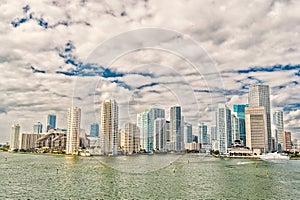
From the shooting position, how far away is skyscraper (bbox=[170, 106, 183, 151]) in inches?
800

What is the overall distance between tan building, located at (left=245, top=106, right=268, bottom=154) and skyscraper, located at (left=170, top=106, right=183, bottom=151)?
513 feet

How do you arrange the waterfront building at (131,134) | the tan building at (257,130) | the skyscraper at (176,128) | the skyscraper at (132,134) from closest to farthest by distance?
the skyscraper at (176,128) < the skyscraper at (132,134) < the waterfront building at (131,134) < the tan building at (257,130)

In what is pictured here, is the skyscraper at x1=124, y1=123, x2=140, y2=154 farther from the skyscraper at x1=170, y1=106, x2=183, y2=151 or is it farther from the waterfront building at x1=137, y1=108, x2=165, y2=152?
the skyscraper at x1=170, y1=106, x2=183, y2=151

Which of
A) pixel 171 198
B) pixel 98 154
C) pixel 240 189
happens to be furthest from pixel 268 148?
pixel 171 198

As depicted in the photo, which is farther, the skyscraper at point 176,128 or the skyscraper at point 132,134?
the skyscraper at point 132,134

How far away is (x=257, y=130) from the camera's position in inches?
6713

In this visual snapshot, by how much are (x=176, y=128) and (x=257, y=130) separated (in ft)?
533

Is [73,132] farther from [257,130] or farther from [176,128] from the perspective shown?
[176,128]

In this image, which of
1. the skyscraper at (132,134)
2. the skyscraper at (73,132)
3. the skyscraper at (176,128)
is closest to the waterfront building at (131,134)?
the skyscraper at (132,134)

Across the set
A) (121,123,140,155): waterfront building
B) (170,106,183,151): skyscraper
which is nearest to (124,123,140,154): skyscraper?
(121,123,140,155): waterfront building

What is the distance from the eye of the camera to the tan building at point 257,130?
168375 millimetres

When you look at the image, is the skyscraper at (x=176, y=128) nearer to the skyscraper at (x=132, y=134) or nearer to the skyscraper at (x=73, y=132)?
the skyscraper at (x=132, y=134)

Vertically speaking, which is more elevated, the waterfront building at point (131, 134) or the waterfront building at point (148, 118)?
the waterfront building at point (148, 118)

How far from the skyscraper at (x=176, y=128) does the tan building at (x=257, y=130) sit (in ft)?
513
